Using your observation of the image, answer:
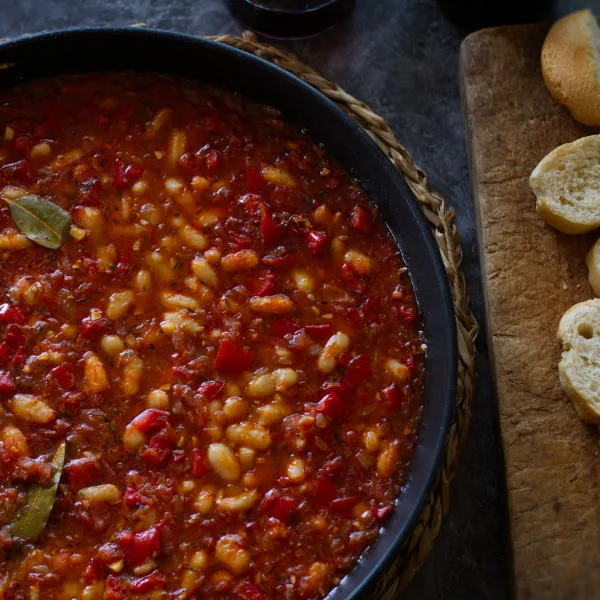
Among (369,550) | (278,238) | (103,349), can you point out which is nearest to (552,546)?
(369,550)

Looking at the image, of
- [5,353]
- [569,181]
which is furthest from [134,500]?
[569,181]

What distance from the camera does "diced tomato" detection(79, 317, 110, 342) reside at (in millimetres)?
3400

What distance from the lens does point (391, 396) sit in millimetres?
3414

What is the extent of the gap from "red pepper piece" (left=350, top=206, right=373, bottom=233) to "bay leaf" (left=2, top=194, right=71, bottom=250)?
103 centimetres

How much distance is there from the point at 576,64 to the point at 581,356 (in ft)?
3.74

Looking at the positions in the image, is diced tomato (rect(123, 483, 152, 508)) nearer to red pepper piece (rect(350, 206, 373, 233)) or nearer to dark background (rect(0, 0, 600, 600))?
red pepper piece (rect(350, 206, 373, 233))

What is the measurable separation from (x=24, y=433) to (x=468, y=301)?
5.54 ft

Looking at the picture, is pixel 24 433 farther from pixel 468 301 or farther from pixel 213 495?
pixel 468 301

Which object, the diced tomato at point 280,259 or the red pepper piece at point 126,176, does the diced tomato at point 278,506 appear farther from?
the red pepper piece at point 126,176

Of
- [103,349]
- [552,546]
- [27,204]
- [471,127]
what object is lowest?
[552,546]

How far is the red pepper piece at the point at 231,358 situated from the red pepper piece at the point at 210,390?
0.18 ft

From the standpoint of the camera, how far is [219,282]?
11.5 feet

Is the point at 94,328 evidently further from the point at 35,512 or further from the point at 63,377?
the point at 35,512

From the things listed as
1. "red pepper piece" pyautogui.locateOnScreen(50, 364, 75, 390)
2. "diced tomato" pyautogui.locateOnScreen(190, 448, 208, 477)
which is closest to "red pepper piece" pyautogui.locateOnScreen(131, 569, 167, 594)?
"diced tomato" pyautogui.locateOnScreen(190, 448, 208, 477)
